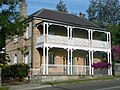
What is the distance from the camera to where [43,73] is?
108ft

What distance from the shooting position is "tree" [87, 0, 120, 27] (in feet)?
233

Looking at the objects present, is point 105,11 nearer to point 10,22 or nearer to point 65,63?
point 65,63

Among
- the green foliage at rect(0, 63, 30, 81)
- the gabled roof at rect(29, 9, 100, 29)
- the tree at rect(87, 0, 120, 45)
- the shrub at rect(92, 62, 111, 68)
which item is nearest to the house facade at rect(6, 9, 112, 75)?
the gabled roof at rect(29, 9, 100, 29)

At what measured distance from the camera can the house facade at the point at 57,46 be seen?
34044 mm

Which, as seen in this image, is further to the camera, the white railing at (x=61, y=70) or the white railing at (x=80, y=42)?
the white railing at (x=80, y=42)

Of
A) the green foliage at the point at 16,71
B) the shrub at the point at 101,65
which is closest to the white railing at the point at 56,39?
the green foliage at the point at 16,71

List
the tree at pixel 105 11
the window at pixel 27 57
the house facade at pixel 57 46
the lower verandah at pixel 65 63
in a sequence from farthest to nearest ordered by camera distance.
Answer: the tree at pixel 105 11
the window at pixel 27 57
the house facade at pixel 57 46
the lower verandah at pixel 65 63

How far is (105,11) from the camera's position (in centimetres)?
7181

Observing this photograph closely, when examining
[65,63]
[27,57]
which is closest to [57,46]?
[65,63]

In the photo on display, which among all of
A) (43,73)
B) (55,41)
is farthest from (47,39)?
(43,73)

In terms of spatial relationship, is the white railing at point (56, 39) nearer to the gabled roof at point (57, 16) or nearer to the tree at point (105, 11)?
the gabled roof at point (57, 16)

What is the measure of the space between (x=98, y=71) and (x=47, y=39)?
7.39 meters

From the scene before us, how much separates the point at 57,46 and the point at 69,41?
187 cm

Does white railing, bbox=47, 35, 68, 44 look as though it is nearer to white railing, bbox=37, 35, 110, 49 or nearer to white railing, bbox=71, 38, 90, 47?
white railing, bbox=37, 35, 110, 49
